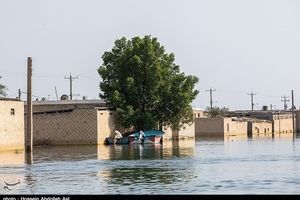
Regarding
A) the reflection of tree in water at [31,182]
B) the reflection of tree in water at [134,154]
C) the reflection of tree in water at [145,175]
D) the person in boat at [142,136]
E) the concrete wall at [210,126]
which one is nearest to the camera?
the reflection of tree in water at [31,182]

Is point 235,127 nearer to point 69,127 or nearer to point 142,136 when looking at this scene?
point 142,136

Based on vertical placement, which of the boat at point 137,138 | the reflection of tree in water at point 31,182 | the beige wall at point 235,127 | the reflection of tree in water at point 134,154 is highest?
the beige wall at point 235,127

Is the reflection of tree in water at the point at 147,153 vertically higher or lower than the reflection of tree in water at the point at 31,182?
higher

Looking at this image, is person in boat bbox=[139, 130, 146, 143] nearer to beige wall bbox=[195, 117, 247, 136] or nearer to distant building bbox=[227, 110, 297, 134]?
beige wall bbox=[195, 117, 247, 136]

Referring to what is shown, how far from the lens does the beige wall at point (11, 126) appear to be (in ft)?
198

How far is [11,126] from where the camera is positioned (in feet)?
203

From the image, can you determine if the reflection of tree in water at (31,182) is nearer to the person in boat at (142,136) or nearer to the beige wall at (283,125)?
the person in boat at (142,136)

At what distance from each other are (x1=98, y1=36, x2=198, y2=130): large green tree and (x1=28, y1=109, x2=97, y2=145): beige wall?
557 centimetres

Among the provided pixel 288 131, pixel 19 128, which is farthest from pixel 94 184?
pixel 288 131

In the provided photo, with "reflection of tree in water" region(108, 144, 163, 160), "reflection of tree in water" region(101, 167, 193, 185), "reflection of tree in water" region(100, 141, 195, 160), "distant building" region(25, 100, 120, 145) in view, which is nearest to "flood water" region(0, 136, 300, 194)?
"reflection of tree in water" region(101, 167, 193, 185)

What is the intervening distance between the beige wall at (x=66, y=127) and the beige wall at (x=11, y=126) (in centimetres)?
1451

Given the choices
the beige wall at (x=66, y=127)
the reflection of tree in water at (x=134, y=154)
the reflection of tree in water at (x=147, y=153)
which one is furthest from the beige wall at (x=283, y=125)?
the reflection of tree in water at (x=134, y=154)

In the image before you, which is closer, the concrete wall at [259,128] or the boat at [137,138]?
the boat at [137,138]

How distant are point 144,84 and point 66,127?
39.3ft
